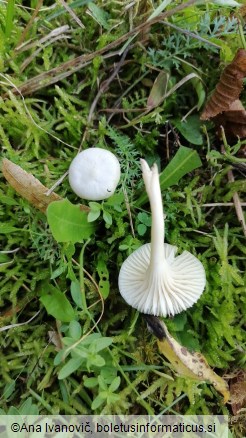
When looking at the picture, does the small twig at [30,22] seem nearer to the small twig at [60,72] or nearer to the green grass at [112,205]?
the green grass at [112,205]

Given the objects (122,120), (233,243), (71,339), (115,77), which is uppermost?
(115,77)

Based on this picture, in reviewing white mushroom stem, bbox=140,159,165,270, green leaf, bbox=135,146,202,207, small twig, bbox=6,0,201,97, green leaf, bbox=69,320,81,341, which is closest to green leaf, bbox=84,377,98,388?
green leaf, bbox=69,320,81,341

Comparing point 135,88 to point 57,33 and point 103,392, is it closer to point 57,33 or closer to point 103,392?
point 57,33

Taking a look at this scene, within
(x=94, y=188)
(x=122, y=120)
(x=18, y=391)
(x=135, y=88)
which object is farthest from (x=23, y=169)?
(x=18, y=391)

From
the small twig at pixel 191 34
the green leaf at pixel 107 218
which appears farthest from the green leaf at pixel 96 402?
the small twig at pixel 191 34

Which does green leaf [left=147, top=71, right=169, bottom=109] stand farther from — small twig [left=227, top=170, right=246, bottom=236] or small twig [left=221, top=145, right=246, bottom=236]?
small twig [left=227, top=170, right=246, bottom=236]

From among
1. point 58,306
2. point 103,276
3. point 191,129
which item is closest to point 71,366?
point 58,306

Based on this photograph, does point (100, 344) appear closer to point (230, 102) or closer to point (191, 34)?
point (230, 102)
